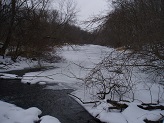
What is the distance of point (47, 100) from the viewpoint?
7332mm

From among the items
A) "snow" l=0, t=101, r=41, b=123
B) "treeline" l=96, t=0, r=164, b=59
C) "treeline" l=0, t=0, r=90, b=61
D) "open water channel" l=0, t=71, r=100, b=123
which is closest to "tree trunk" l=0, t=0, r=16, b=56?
"treeline" l=0, t=0, r=90, b=61

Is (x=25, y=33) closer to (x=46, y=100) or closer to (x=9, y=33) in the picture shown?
(x=9, y=33)

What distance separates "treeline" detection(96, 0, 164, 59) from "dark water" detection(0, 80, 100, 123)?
2.52 meters

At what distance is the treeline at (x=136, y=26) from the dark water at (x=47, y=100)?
8.27ft

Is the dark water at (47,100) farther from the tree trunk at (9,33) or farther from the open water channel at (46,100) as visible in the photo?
the tree trunk at (9,33)

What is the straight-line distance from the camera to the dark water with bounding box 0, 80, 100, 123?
599 cm

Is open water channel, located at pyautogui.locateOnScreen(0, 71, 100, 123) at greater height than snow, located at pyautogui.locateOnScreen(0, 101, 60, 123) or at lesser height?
lesser

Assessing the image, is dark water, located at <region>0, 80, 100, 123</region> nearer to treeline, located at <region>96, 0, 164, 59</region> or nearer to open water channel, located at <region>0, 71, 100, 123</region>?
open water channel, located at <region>0, 71, 100, 123</region>

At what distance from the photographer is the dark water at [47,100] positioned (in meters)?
5.99

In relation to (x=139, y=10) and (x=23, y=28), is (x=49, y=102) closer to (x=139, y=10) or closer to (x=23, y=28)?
(x=139, y=10)

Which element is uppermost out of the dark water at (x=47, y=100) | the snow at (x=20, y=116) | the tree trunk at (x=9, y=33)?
the tree trunk at (x=9, y=33)

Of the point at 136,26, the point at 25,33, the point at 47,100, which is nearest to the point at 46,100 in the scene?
the point at 47,100

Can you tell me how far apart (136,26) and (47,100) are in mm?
4105

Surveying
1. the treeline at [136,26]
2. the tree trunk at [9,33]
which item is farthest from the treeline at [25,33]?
the treeline at [136,26]
